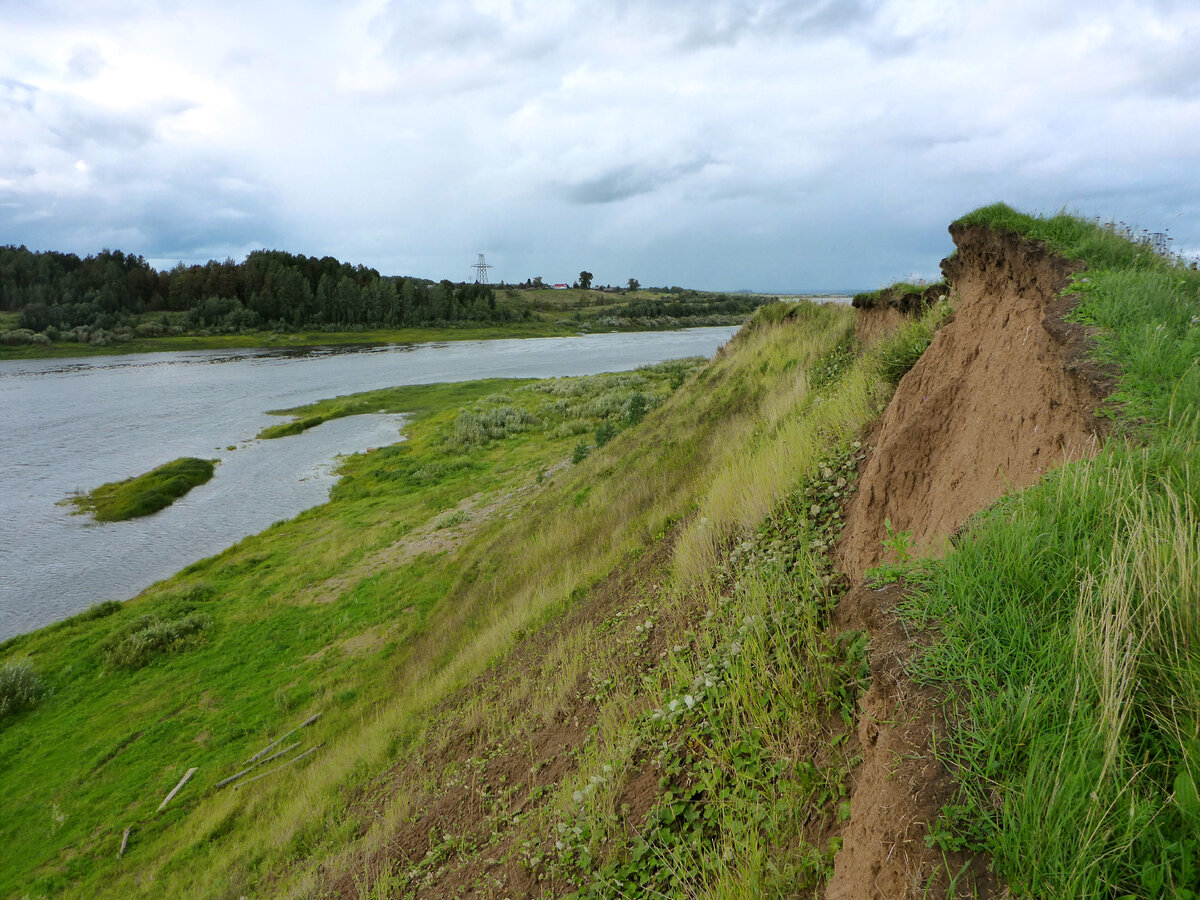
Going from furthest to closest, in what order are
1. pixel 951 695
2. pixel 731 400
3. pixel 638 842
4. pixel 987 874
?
pixel 731 400, pixel 638 842, pixel 951 695, pixel 987 874

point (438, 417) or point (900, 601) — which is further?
point (438, 417)

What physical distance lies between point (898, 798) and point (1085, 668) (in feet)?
2.92

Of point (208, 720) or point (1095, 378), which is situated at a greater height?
point (1095, 378)

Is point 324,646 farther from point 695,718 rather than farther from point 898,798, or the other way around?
point 898,798

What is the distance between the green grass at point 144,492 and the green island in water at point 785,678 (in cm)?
1299

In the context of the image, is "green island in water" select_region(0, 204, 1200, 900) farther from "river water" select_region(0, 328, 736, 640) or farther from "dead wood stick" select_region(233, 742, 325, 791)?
"river water" select_region(0, 328, 736, 640)

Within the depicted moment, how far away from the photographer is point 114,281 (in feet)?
356

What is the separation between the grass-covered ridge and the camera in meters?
1.92

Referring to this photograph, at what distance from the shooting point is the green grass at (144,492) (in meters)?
26.3

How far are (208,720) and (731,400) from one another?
1356 centimetres

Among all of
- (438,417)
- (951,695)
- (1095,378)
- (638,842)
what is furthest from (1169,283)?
(438,417)

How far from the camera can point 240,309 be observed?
356 feet

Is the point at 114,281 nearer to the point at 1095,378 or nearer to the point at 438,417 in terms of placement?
the point at 438,417

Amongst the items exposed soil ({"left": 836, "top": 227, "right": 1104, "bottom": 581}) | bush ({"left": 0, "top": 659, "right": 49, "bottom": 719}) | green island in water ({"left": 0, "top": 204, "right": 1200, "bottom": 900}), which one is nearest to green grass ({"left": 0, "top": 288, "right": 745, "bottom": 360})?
bush ({"left": 0, "top": 659, "right": 49, "bottom": 719})
